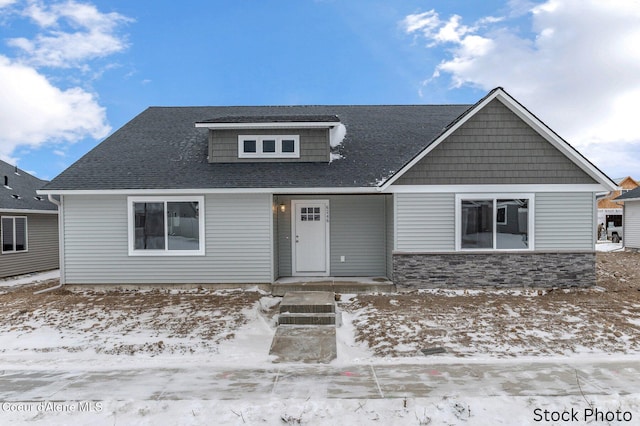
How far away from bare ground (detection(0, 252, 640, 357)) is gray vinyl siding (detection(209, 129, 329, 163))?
3.73m

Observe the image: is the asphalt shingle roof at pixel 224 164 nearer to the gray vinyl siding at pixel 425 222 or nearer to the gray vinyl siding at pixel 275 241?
the gray vinyl siding at pixel 275 241

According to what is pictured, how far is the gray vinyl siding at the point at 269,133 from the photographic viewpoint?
1028 cm

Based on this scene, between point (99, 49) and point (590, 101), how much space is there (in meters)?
19.6

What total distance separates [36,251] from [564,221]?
17080mm

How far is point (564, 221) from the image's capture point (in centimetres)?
905

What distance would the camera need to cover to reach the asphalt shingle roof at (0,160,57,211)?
1228 centimetres

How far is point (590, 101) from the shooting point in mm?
14289

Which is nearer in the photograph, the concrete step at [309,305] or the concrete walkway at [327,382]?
the concrete walkway at [327,382]

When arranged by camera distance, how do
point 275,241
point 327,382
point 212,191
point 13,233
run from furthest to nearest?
point 13,233
point 275,241
point 212,191
point 327,382

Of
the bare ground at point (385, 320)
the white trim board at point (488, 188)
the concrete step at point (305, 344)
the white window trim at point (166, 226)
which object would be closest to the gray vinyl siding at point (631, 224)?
the bare ground at point (385, 320)

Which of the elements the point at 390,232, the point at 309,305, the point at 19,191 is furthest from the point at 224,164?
the point at 19,191

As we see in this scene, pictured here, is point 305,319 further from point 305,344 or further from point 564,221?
point 564,221

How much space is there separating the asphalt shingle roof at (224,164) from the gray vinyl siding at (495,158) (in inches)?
35.5

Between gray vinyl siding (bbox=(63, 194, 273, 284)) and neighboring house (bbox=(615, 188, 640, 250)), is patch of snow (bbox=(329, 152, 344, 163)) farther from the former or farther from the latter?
neighboring house (bbox=(615, 188, 640, 250))
